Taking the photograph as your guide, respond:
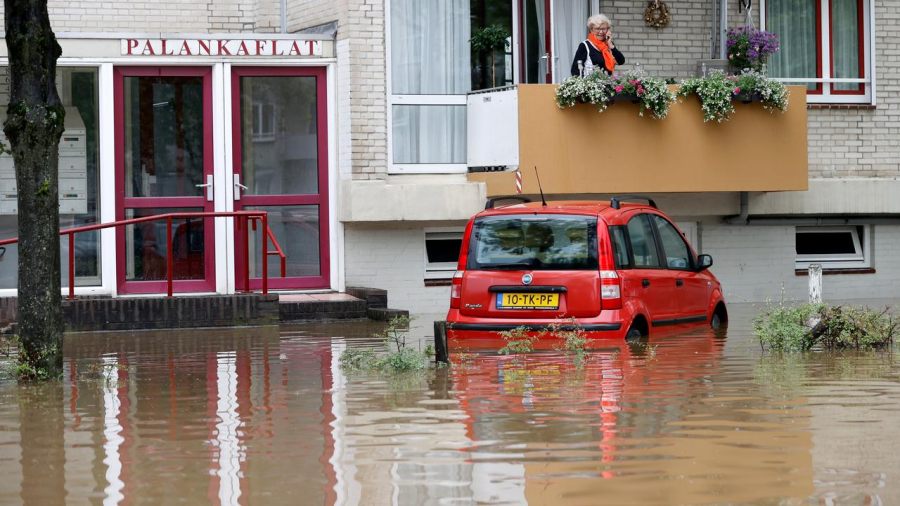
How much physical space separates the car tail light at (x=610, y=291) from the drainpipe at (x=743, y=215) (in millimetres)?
8263

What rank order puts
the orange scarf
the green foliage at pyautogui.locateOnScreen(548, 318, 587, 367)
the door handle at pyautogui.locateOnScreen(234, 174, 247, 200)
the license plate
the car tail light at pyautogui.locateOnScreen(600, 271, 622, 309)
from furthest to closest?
the door handle at pyautogui.locateOnScreen(234, 174, 247, 200) < the orange scarf < the license plate < the car tail light at pyautogui.locateOnScreen(600, 271, 622, 309) < the green foliage at pyautogui.locateOnScreen(548, 318, 587, 367)

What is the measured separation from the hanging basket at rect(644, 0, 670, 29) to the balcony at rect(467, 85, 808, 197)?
69.8 inches

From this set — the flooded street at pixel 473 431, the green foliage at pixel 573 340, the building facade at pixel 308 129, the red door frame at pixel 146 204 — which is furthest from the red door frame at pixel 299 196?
the green foliage at pixel 573 340

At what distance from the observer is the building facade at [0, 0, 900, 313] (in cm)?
1978

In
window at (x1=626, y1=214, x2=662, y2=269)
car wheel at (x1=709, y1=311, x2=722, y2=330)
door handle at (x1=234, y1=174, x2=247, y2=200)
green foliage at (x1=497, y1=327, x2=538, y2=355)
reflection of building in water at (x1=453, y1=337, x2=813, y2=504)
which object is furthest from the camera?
door handle at (x1=234, y1=174, x2=247, y2=200)

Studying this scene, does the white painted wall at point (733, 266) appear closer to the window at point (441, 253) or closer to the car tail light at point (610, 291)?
the window at point (441, 253)

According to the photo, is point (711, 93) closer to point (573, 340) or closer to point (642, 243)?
point (642, 243)

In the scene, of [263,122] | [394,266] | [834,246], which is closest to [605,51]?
[394,266]

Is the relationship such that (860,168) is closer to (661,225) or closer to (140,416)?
(661,225)

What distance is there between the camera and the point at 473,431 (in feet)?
29.6

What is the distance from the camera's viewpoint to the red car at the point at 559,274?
13.7m

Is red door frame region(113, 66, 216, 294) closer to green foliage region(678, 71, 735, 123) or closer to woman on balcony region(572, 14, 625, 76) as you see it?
woman on balcony region(572, 14, 625, 76)

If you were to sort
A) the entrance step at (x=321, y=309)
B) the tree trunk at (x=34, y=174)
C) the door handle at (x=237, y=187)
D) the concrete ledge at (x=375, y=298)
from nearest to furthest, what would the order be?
the tree trunk at (x=34, y=174), the entrance step at (x=321, y=309), the concrete ledge at (x=375, y=298), the door handle at (x=237, y=187)

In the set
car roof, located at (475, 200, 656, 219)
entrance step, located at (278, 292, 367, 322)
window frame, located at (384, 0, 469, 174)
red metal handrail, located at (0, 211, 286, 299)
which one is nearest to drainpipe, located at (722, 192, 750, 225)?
window frame, located at (384, 0, 469, 174)
